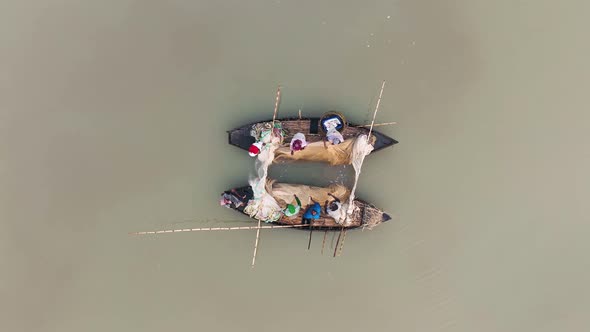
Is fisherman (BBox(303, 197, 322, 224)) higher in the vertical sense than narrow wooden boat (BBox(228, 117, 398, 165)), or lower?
lower

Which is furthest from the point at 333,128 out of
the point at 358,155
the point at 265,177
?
the point at 265,177

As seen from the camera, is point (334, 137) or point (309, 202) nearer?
point (334, 137)

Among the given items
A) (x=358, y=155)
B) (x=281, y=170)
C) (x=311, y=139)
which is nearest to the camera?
(x=358, y=155)

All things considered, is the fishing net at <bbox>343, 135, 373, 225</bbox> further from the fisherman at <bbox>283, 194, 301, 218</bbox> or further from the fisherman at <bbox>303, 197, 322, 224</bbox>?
the fisherman at <bbox>283, 194, 301, 218</bbox>

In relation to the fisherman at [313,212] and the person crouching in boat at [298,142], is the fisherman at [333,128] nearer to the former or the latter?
the person crouching in boat at [298,142]

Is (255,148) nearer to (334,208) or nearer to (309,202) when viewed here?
(309,202)

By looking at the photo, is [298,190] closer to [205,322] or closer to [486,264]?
[205,322]

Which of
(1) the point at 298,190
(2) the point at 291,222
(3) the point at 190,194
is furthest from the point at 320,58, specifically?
(3) the point at 190,194

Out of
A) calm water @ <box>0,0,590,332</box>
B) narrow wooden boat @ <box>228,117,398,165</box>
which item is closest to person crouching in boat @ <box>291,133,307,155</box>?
narrow wooden boat @ <box>228,117,398,165</box>
